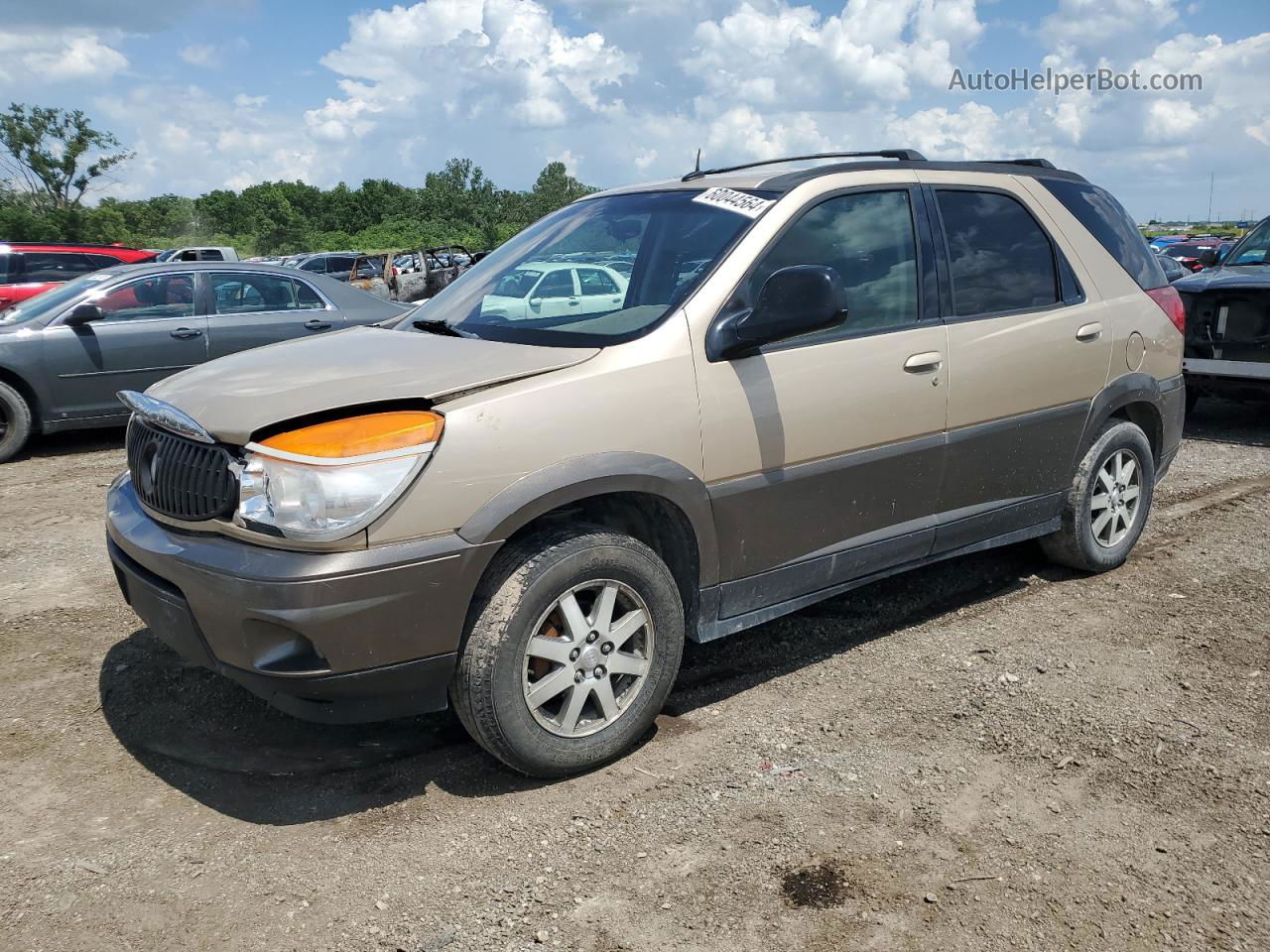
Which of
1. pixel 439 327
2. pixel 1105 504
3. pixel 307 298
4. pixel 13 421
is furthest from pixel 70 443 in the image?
pixel 1105 504

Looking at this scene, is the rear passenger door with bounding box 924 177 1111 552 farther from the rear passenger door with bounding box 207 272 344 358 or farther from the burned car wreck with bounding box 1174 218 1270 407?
the rear passenger door with bounding box 207 272 344 358

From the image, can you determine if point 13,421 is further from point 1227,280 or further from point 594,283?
point 1227,280

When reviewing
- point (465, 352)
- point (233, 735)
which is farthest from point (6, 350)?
point (465, 352)

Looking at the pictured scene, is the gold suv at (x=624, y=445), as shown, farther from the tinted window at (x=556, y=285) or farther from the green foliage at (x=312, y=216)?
the green foliage at (x=312, y=216)

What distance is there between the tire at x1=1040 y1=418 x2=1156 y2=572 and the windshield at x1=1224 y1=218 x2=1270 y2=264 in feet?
17.0

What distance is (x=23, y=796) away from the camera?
324 cm

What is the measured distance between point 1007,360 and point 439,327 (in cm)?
231

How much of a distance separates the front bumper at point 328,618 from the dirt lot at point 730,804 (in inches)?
18.2

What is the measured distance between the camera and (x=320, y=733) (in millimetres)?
3660

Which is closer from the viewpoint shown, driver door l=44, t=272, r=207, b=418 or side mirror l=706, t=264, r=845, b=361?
side mirror l=706, t=264, r=845, b=361

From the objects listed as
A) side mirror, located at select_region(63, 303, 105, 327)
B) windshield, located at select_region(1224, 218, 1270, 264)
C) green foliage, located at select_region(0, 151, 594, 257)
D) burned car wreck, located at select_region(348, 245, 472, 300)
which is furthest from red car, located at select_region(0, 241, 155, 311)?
green foliage, located at select_region(0, 151, 594, 257)

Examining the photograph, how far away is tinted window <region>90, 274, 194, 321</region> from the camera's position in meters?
8.41

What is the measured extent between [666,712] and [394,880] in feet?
4.19

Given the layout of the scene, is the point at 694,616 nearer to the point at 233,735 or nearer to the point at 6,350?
the point at 233,735
